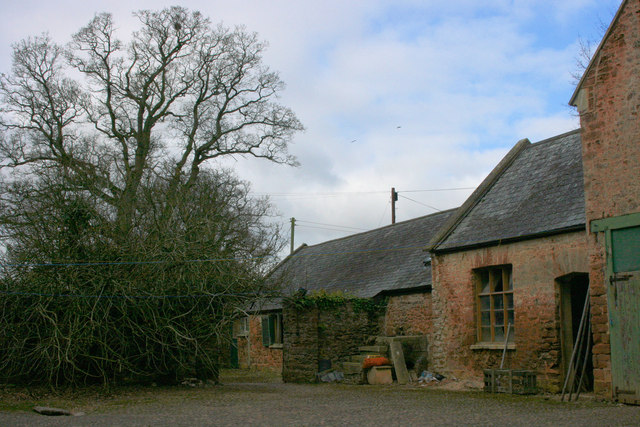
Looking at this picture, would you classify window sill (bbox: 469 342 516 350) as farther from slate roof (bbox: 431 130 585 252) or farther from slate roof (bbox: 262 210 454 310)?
slate roof (bbox: 262 210 454 310)

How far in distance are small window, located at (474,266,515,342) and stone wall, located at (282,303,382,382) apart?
4.95m

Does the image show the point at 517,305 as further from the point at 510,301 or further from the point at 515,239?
the point at 515,239

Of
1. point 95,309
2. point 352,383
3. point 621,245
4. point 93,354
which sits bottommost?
point 352,383

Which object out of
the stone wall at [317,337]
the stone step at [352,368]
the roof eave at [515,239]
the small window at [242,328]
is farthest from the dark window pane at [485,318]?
the small window at [242,328]

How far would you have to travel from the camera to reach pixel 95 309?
51.1 ft

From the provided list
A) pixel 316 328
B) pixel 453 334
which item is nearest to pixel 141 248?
pixel 316 328

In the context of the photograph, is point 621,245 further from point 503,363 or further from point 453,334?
point 453,334

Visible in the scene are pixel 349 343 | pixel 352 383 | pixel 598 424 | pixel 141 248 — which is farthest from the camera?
pixel 349 343

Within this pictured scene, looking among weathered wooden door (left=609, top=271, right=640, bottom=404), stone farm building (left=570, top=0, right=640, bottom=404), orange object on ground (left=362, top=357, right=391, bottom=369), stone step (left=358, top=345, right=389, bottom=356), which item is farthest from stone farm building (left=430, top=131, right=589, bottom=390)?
weathered wooden door (left=609, top=271, right=640, bottom=404)

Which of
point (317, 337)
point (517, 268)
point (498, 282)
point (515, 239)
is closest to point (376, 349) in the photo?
point (317, 337)

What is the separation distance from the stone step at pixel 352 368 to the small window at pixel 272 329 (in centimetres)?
675

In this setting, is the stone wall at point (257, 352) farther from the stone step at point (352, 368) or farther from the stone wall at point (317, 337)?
the stone step at point (352, 368)

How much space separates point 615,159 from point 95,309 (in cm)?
1156

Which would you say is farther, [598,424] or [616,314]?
[616,314]
